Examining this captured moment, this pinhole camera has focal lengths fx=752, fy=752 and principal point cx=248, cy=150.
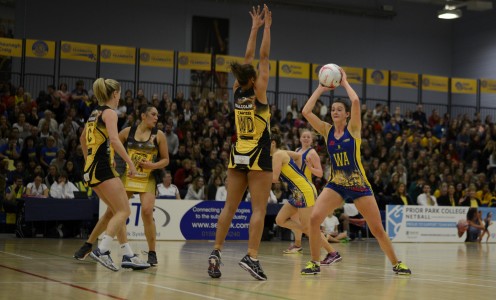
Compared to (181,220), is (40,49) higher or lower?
higher

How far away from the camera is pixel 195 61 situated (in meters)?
27.9

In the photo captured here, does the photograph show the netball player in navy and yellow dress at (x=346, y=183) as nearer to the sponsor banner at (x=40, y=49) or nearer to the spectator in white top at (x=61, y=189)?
the spectator in white top at (x=61, y=189)

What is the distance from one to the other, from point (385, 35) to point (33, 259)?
2861cm

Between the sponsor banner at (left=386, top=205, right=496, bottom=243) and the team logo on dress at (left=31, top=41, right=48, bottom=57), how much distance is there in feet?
41.5

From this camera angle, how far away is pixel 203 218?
1856 centimetres

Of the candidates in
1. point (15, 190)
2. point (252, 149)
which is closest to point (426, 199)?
point (15, 190)

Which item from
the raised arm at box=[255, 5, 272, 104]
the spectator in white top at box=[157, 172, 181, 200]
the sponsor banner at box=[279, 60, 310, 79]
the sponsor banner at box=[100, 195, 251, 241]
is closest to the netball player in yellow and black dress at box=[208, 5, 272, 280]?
the raised arm at box=[255, 5, 272, 104]

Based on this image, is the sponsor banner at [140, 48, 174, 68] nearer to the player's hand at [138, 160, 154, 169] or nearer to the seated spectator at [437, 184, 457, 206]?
the seated spectator at [437, 184, 457, 206]

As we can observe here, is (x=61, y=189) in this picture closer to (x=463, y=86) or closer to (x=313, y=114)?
(x=313, y=114)

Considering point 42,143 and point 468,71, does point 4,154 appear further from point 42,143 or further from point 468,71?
point 468,71

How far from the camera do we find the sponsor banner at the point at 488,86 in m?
33.2

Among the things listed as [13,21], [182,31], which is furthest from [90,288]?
Answer: [182,31]

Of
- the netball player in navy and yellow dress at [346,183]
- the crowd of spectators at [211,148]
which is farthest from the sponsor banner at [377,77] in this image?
the netball player in navy and yellow dress at [346,183]

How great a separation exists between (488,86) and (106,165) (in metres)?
27.4
